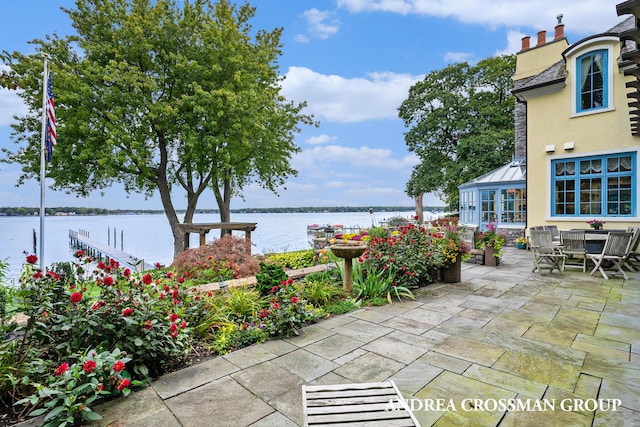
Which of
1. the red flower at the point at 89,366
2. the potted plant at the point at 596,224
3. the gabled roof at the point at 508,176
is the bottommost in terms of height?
the red flower at the point at 89,366

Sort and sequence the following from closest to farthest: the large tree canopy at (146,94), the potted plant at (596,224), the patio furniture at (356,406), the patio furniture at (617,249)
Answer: the patio furniture at (356,406), the patio furniture at (617,249), the potted plant at (596,224), the large tree canopy at (146,94)

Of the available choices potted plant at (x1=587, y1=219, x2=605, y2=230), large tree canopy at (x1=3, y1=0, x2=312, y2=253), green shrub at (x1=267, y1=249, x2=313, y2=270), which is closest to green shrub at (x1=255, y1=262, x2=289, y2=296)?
green shrub at (x1=267, y1=249, x2=313, y2=270)

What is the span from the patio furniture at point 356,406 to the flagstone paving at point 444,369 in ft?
0.60

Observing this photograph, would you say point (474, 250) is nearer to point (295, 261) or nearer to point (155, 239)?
point (295, 261)

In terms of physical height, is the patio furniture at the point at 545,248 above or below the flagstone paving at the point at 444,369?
above

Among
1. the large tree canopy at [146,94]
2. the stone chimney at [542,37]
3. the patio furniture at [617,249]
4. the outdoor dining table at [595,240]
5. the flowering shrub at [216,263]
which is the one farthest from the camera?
the stone chimney at [542,37]

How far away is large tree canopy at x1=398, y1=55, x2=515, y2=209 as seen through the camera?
16.1 meters

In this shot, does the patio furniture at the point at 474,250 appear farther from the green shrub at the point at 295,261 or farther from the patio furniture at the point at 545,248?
the green shrub at the point at 295,261

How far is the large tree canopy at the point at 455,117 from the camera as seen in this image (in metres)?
16.1

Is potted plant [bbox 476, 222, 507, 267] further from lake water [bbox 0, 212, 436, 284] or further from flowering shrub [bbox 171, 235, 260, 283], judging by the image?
lake water [bbox 0, 212, 436, 284]

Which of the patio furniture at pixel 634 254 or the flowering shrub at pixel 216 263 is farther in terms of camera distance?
the patio furniture at pixel 634 254

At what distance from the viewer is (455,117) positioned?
17.0 metres

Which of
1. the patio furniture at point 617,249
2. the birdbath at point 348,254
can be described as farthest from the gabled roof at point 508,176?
the birdbath at point 348,254

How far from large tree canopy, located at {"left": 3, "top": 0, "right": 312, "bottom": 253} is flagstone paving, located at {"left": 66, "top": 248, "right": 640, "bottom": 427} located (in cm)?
903
